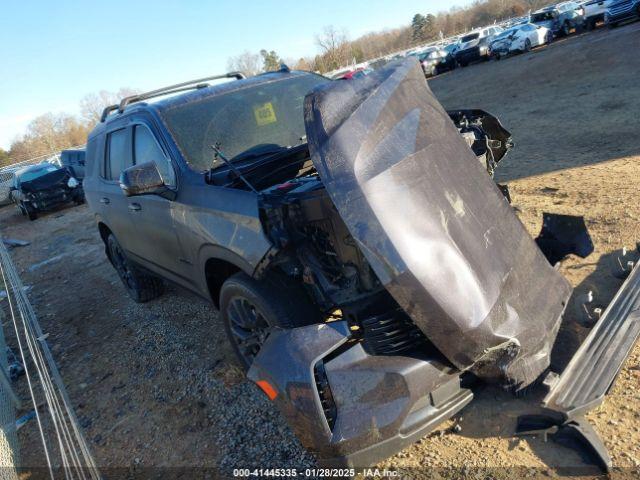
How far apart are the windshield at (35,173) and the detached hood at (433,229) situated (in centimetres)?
1653

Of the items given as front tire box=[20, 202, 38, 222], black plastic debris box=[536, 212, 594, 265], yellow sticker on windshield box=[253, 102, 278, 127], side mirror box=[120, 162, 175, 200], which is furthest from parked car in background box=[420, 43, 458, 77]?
side mirror box=[120, 162, 175, 200]

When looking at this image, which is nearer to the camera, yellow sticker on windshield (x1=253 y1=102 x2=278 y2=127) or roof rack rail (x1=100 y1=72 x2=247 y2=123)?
yellow sticker on windshield (x1=253 y1=102 x2=278 y2=127)

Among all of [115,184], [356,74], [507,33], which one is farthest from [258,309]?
[507,33]

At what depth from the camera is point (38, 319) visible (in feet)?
20.6

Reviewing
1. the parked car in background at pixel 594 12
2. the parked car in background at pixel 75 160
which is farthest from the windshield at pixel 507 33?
the parked car in background at pixel 75 160

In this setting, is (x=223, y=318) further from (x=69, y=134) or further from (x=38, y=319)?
(x=69, y=134)

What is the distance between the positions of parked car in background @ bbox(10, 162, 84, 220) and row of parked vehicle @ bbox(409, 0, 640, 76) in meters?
15.2

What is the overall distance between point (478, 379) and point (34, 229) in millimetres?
14746

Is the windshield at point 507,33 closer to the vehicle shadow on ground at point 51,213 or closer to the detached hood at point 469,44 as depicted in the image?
the detached hood at point 469,44

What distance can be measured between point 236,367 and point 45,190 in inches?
574

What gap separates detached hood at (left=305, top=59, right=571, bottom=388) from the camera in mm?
2168

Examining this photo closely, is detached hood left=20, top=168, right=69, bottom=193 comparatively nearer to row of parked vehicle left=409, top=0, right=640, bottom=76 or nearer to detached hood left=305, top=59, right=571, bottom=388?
row of parked vehicle left=409, top=0, right=640, bottom=76

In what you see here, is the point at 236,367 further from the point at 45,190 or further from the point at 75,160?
the point at 75,160

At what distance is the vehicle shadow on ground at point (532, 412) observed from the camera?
2.31 metres
